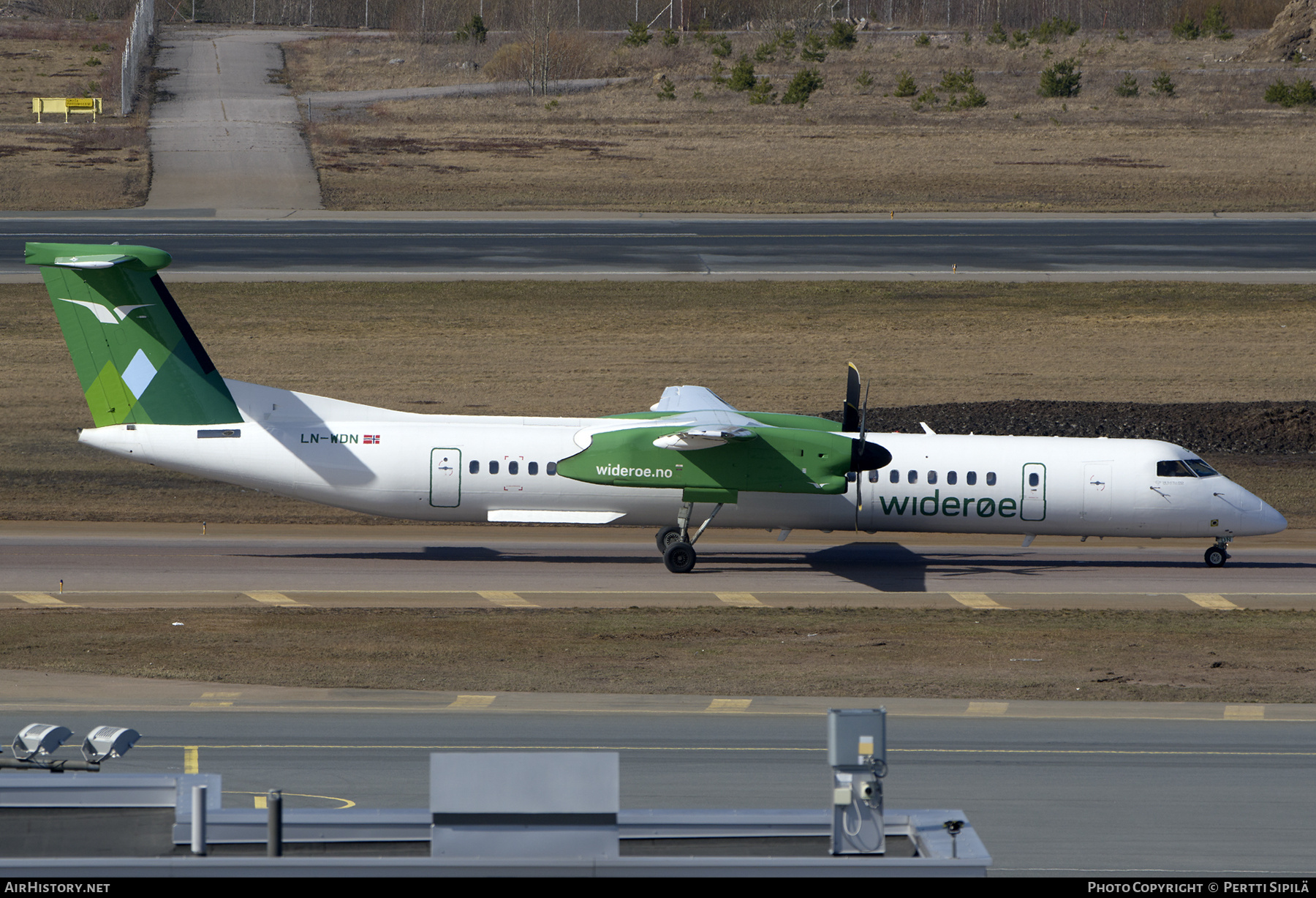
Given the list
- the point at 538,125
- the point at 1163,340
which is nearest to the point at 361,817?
the point at 1163,340

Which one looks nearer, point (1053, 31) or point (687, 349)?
point (687, 349)

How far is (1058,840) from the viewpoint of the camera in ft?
48.4

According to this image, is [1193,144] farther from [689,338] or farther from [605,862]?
[605,862]

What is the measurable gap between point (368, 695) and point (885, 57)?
10082 centimetres

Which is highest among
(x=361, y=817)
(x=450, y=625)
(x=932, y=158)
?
(x=932, y=158)

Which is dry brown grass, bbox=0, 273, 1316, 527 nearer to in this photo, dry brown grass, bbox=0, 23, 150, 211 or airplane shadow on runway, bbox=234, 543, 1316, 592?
airplane shadow on runway, bbox=234, 543, 1316, 592

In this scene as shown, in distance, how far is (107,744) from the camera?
916 centimetres

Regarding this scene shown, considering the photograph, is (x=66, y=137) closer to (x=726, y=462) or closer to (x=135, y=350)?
(x=135, y=350)

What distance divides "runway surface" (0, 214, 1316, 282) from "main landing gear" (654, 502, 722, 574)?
89.9 ft

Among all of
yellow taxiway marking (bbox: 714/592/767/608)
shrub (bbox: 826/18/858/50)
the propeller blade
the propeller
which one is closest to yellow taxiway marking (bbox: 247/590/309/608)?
yellow taxiway marking (bbox: 714/592/767/608)

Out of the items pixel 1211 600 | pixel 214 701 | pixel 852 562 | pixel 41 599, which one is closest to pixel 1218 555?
pixel 1211 600

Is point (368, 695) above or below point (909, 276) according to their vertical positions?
below

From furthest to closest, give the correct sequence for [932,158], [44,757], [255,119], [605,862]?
[255,119]
[932,158]
[44,757]
[605,862]

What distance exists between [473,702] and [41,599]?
1049cm
